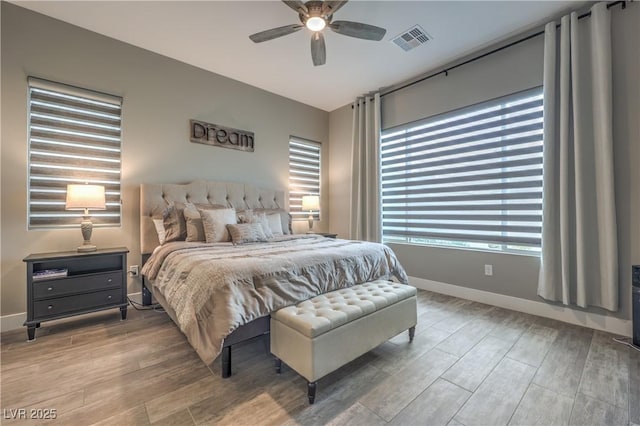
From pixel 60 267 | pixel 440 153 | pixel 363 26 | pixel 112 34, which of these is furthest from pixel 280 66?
pixel 60 267

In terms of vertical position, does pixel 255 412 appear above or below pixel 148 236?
below

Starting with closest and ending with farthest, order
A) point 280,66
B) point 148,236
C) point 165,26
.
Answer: point 165,26
point 148,236
point 280,66

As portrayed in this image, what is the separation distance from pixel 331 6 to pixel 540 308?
3506mm

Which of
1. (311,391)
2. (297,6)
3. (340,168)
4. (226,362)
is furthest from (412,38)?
(226,362)

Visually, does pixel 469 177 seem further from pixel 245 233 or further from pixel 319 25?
pixel 245 233

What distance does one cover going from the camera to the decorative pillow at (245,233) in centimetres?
294

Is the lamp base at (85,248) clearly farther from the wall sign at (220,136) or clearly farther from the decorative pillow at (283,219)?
the decorative pillow at (283,219)

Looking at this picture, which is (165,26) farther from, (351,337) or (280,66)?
(351,337)

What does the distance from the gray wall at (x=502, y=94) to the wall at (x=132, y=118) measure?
1.63 m

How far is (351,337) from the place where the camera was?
1758 mm

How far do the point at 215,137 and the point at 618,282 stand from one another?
467cm

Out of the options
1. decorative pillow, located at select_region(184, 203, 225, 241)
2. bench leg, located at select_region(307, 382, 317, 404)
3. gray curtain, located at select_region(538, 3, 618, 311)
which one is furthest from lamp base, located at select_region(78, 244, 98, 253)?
gray curtain, located at select_region(538, 3, 618, 311)

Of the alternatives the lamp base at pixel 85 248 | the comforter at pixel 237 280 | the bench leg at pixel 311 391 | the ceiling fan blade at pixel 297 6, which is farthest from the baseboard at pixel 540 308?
the lamp base at pixel 85 248

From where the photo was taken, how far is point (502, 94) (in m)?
3.12
